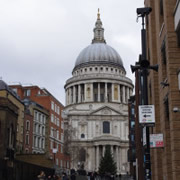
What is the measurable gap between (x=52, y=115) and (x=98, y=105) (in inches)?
1860

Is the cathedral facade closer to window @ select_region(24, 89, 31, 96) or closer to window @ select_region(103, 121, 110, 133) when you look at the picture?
window @ select_region(103, 121, 110, 133)

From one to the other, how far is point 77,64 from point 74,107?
27.5 metres

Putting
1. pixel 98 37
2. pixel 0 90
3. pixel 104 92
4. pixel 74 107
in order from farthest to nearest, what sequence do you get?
pixel 98 37
pixel 104 92
pixel 74 107
pixel 0 90

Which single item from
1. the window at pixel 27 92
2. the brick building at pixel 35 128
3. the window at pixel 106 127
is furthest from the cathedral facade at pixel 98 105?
→ the brick building at pixel 35 128

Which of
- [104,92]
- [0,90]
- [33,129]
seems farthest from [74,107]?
[0,90]

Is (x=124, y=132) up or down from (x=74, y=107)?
down

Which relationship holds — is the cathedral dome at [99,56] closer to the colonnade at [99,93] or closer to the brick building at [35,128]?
the colonnade at [99,93]

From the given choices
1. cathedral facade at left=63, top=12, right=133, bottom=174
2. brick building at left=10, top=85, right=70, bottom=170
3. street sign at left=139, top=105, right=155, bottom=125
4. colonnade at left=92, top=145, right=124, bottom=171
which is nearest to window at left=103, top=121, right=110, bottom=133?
cathedral facade at left=63, top=12, right=133, bottom=174

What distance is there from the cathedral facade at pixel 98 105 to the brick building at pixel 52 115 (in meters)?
8.22

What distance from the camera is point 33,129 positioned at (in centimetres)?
6856

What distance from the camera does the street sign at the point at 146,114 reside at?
47.0 ft

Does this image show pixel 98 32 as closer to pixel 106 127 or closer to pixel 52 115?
pixel 106 127

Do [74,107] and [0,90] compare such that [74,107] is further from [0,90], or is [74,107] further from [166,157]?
[166,157]

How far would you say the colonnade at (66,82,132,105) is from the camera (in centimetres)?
13050
